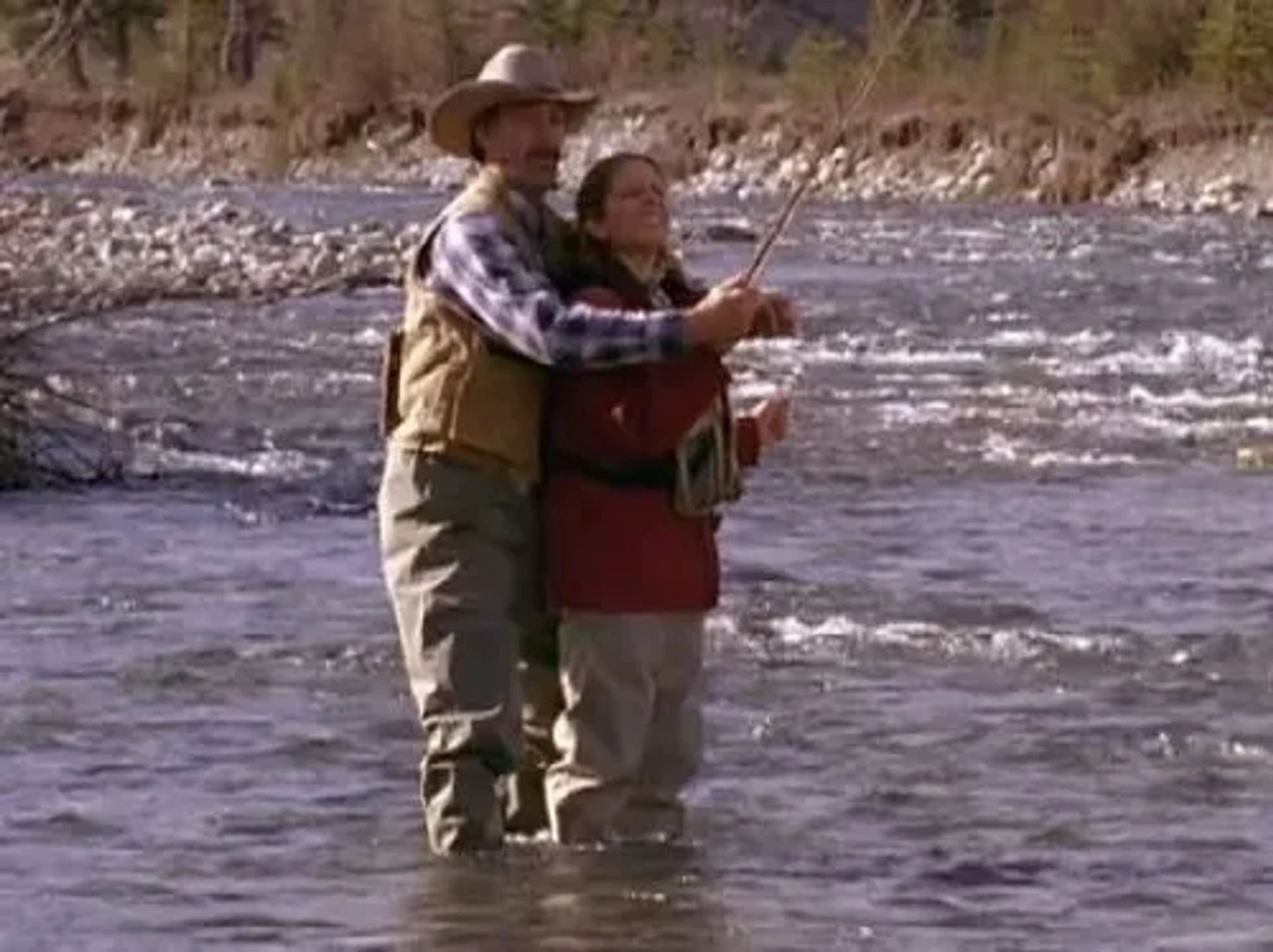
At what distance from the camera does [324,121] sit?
74.4 metres

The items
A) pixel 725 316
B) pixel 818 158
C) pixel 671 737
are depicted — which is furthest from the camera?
pixel 671 737

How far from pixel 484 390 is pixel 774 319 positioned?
0.51 metres

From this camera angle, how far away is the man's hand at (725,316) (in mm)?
6801

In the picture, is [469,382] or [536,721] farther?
[536,721]

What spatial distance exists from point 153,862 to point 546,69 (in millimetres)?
1670

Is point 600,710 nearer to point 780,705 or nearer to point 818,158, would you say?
point 818,158

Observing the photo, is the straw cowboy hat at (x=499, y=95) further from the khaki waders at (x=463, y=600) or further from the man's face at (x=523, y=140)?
the khaki waders at (x=463, y=600)

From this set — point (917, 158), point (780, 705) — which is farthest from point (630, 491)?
point (917, 158)

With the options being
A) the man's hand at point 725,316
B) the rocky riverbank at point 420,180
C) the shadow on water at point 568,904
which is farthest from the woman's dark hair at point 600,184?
the rocky riverbank at point 420,180

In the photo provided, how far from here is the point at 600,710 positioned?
7199mm

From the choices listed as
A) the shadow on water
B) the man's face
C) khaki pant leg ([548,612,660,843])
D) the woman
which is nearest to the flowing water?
the shadow on water

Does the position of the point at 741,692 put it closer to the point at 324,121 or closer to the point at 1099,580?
the point at 1099,580

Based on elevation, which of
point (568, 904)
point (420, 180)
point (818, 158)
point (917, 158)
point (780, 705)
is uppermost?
point (818, 158)

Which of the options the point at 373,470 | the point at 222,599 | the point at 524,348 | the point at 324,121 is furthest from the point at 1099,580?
the point at 324,121
